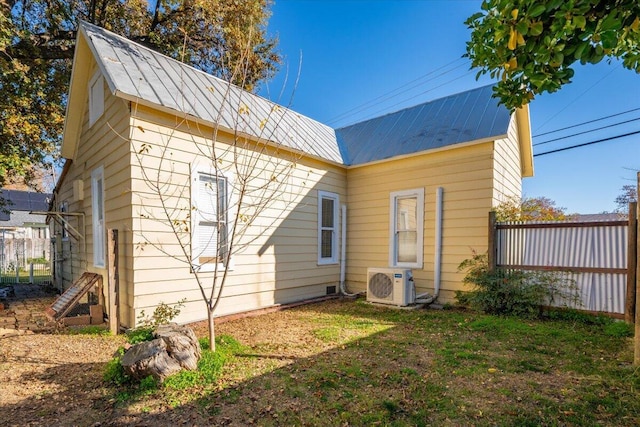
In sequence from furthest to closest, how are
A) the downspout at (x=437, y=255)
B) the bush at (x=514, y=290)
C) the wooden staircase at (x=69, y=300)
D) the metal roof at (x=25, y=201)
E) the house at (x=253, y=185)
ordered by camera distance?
the metal roof at (x=25, y=201) → the downspout at (x=437, y=255) → the bush at (x=514, y=290) → the wooden staircase at (x=69, y=300) → the house at (x=253, y=185)

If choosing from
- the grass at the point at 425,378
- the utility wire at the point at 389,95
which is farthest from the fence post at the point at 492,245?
the utility wire at the point at 389,95

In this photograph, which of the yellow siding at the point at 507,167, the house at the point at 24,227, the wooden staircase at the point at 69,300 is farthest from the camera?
the house at the point at 24,227

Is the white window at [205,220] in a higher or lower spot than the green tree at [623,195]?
lower

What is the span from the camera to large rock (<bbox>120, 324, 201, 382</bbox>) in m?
2.84

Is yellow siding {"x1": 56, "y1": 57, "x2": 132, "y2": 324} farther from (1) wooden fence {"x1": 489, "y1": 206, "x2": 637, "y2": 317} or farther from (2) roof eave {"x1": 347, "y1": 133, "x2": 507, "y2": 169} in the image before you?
(1) wooden fence {"x1": 489, "y1": 206, "x2": 637, "y2": 317}

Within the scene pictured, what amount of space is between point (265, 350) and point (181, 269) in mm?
2032

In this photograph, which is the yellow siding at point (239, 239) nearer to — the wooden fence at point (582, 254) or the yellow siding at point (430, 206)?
the yellow siding at point (430, 206)

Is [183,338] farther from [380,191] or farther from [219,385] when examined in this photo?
[380,191]

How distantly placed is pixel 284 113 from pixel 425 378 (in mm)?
3893

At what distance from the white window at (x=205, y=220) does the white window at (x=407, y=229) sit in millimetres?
3819

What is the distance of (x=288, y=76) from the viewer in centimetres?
425

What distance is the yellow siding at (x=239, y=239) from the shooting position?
177 inches

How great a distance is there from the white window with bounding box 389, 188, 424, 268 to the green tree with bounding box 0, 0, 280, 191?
16.0 feet

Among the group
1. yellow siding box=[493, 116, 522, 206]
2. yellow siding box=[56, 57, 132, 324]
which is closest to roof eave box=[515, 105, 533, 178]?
yellow siding box=[493, 116, 522, 206]
